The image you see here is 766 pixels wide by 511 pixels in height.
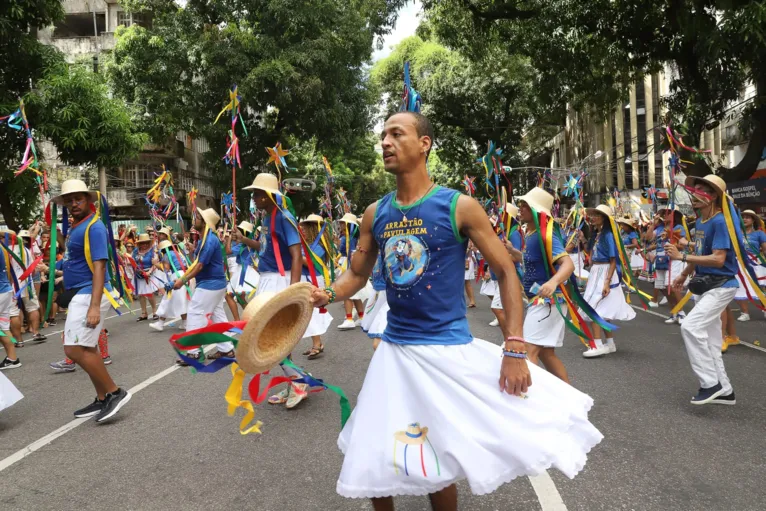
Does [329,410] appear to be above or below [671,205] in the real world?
below

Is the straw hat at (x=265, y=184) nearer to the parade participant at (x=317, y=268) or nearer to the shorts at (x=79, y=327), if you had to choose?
the parade participant at (x=317, y=268)

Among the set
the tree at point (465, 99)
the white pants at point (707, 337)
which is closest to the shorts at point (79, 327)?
the white pants at point (707, 337)

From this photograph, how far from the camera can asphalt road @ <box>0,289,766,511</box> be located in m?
3.32

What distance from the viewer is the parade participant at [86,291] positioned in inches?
191

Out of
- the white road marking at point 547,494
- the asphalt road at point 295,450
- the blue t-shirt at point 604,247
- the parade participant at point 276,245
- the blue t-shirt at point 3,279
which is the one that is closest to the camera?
the white road marking at point 547,494

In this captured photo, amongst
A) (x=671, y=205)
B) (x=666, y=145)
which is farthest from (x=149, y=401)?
(x=666, y=145)

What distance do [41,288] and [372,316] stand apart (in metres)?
9.53

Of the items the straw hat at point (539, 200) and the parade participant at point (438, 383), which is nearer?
the parade participant at point (438, 383)

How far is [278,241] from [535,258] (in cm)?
235

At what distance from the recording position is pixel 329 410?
5.11m

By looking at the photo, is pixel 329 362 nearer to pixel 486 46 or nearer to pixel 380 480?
pixel 380 480

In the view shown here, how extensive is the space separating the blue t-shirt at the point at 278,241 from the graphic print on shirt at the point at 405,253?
2961mm

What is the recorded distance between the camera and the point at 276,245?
5.66 meters

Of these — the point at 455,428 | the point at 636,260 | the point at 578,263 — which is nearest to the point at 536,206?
the point at 455,428
